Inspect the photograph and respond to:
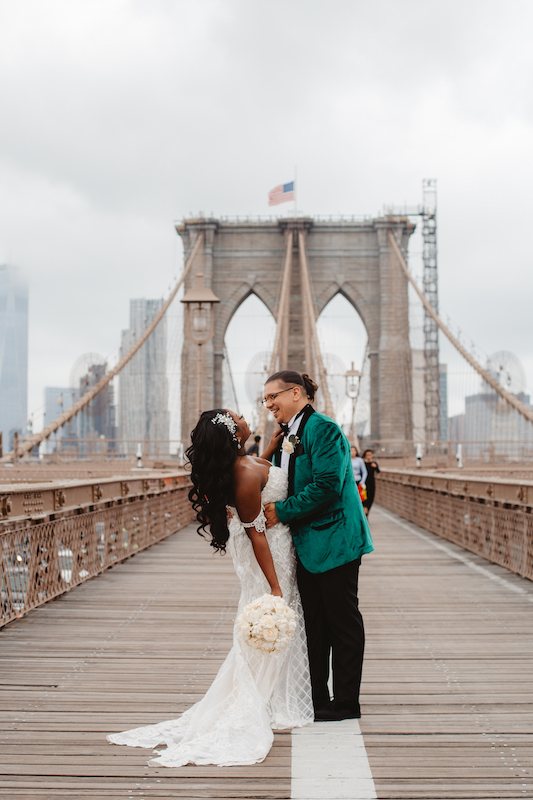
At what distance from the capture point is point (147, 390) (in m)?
49.1

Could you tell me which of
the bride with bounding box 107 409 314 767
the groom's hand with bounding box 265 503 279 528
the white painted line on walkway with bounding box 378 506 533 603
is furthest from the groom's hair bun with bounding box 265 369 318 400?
the white painted line on walkway with bounding box 378 506 533 603

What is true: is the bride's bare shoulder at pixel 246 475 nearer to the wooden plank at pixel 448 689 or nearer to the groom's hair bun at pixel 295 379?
the groom's hair bun at pixel 295 379

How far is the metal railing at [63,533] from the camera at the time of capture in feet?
17.7

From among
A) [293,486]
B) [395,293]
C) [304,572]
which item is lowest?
[304,572]

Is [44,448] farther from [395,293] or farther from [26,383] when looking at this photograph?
[26,383]

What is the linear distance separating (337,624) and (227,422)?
1.00 meters

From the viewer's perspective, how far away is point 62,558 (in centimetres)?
708

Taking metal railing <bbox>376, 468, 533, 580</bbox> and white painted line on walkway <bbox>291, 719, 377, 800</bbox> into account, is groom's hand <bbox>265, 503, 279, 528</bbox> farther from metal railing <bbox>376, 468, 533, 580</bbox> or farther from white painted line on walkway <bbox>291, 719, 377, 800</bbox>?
metal railing <bbox>376, 468, 533, 580</bbox>

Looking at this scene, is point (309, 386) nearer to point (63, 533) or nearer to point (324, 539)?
point (324, 539)

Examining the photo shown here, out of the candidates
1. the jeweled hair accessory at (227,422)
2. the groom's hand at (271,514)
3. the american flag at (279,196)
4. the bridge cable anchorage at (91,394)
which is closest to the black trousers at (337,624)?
the groom's hand at (271,514)

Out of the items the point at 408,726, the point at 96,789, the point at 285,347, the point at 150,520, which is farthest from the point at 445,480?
the point at 285,347

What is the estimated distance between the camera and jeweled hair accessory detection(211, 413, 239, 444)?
3.24m

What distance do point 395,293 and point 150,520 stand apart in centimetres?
3525

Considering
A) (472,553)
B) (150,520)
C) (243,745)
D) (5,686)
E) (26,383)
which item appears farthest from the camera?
(26,383)
